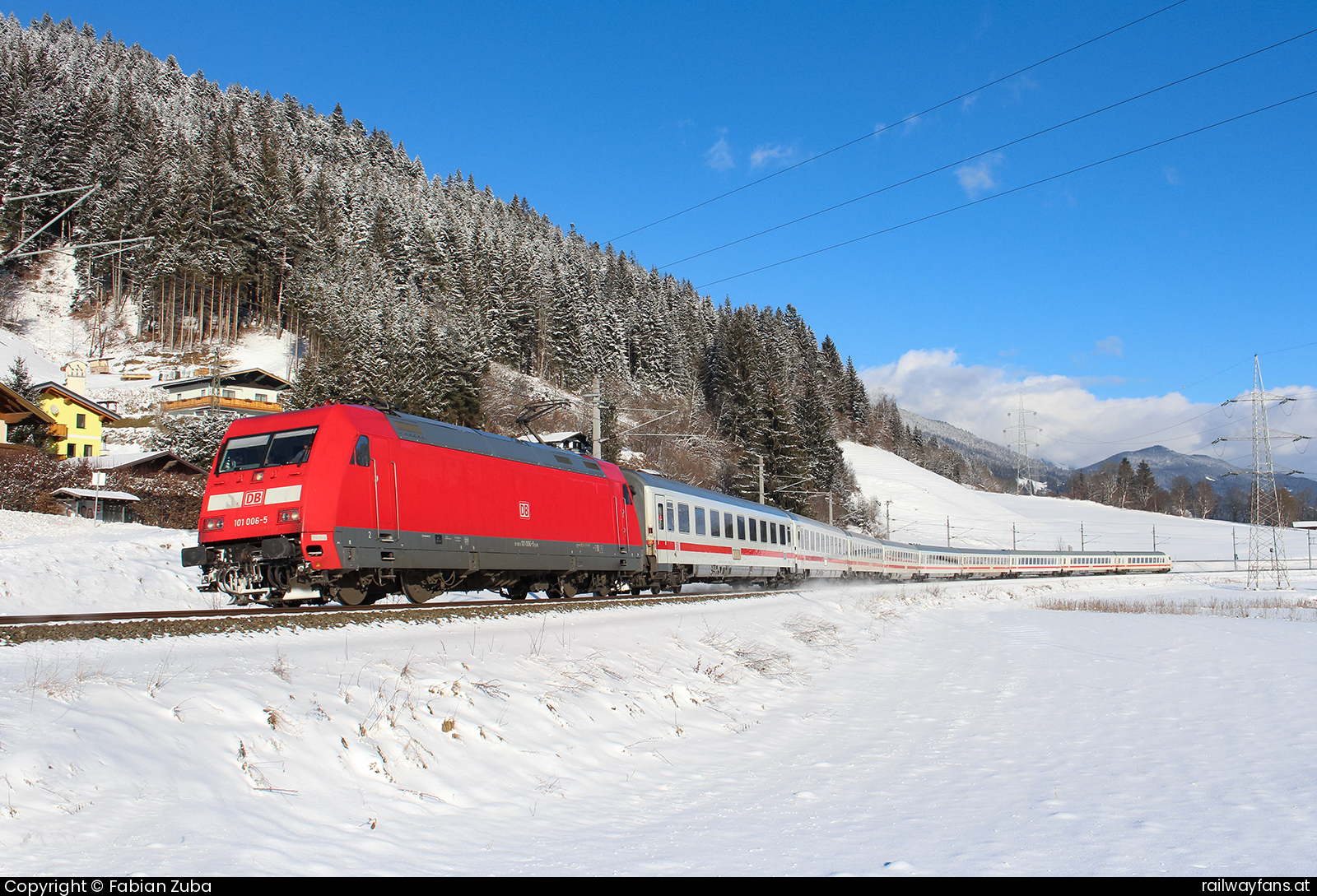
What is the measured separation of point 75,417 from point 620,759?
6482 cm

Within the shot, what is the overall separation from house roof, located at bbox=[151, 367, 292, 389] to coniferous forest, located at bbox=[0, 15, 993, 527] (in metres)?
4.23

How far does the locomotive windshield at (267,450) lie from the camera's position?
1353 centimetres

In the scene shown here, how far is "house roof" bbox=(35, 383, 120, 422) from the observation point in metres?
54.3

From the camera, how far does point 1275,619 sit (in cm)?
2934

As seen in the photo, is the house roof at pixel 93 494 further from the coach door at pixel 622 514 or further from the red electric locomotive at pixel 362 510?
the red electric locomotive at pixel 362 510

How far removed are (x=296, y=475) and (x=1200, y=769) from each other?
42.2 ft

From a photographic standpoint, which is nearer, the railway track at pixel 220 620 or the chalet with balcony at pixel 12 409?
the railway track at pixel 220 620

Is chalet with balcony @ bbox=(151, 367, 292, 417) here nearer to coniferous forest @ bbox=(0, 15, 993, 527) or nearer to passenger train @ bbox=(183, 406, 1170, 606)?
coniferous forest @ bbox=(0, 15, 993, 527)

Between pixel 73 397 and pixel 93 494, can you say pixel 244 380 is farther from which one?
pixel 93 494

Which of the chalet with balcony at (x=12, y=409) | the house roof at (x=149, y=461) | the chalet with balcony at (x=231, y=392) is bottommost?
the house roof at (x=149, y=461)

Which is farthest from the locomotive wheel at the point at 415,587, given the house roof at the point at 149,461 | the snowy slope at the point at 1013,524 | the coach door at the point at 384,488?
the snowy slope at the point at 1013,524

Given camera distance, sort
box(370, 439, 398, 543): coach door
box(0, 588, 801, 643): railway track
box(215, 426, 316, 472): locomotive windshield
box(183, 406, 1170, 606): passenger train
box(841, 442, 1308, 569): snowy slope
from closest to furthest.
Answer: box(0, 588, 801, 643): railway track → box(183, 406, 1170, 606): passenger train → box(215, 426, 316, 472): locomotive windshield → box(370, 439, 398, 543): coach door → box(841, 442, 1308, 569): snowy slope

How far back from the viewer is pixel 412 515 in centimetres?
1473

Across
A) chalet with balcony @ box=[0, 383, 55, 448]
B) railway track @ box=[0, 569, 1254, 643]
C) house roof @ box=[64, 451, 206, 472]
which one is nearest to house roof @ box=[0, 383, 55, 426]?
chalet with balcony @ box=[0, 383, 55, 448]
